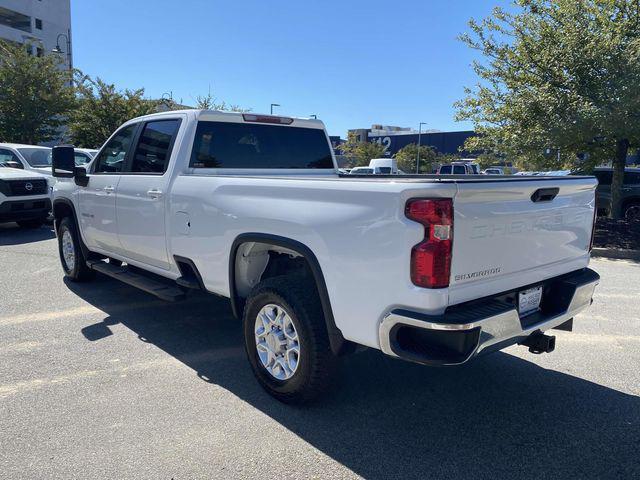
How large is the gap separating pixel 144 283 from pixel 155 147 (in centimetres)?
129

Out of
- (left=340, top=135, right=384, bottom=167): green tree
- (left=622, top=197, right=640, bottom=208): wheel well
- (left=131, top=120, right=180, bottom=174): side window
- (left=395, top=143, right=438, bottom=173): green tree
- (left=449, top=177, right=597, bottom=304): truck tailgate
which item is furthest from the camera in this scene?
(left=395, top=143, right=438, bottom=173): green tree

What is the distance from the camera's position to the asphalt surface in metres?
2.77

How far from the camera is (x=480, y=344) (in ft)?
8.70

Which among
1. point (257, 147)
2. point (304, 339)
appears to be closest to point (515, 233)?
point (304, 339)

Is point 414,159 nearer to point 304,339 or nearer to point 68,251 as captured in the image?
point 68,251

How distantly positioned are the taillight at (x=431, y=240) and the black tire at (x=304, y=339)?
83cm

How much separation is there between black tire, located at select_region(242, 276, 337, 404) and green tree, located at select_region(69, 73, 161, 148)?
890 inches

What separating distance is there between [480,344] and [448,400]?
1051 mm

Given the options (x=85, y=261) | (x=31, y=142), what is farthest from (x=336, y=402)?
(x=31, y=142)

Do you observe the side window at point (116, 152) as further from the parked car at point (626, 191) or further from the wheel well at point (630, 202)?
the wheel well at point (630, 202)

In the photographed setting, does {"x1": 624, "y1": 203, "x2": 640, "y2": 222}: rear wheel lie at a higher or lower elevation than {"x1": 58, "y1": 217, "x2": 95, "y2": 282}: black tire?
higher

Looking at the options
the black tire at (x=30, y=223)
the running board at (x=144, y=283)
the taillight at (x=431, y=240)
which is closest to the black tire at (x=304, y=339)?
the taillight at (x=431, y=240)

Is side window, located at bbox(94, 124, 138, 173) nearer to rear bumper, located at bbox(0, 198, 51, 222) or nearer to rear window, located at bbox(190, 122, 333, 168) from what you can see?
rear window, located at bbox(190, 122, 333, 168)

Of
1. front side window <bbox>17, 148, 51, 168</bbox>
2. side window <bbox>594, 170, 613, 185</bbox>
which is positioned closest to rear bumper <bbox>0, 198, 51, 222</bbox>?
front side window <bbox>17, 148, 51, 168</bbox>
